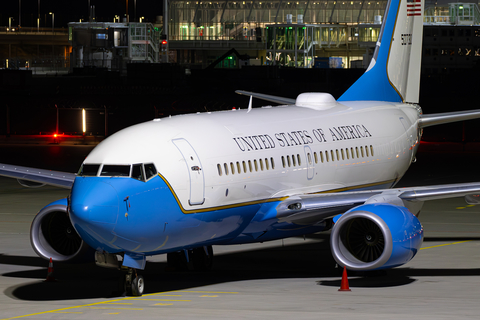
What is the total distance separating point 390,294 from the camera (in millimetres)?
17484

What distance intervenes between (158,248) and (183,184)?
1487 mm

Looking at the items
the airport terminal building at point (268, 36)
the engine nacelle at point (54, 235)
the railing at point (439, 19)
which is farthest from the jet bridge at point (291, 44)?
the engine nacelle at point (54, 235)

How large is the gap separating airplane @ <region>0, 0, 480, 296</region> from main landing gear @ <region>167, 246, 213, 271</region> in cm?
4

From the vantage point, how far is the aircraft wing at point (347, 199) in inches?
766

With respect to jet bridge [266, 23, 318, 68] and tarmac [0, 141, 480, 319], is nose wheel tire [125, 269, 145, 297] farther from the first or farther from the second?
jet bridge [266, 23, 318, 68]

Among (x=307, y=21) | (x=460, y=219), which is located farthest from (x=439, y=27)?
(x=460, y=219)

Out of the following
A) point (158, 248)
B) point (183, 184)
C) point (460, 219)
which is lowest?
point (460, 219)

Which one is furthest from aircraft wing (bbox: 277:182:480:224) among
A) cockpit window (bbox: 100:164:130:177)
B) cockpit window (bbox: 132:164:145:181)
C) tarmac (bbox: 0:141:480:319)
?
cockpit window (bbox: 100:164:130:177)

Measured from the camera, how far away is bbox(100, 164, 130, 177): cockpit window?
1644 cm

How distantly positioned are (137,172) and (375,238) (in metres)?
6.02

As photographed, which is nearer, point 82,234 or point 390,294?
point 82,234

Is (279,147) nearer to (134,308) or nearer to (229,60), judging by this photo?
(134,308)

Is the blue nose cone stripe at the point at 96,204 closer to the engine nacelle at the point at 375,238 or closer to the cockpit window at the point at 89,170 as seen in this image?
the cockpit window at the point at 89,170

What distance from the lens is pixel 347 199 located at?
1964cm
